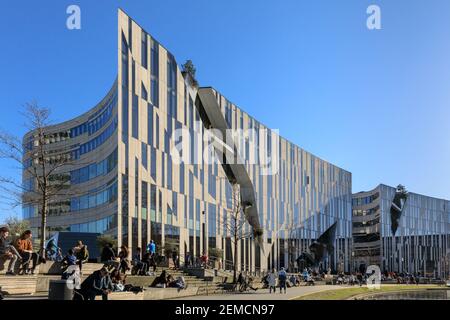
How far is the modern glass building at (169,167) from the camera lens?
38594 mm

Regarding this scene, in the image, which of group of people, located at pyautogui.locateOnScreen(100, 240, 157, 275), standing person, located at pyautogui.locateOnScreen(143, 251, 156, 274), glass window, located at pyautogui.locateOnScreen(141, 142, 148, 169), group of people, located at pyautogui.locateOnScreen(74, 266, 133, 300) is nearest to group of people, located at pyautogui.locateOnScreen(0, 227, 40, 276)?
group of people, located at pyautogui.locateOnScreen(100, 240, 157, 275)

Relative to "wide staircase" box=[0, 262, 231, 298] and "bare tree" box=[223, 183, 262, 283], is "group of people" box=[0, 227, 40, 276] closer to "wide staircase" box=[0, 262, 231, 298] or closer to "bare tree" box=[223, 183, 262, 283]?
"wide staircase" box=[0, 262, 231, 298]

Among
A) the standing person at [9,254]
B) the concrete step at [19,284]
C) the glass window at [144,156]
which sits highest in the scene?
the glass window at [144,156]

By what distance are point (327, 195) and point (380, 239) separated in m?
31.2

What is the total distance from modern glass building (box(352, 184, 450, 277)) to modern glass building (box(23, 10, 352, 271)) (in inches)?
1648

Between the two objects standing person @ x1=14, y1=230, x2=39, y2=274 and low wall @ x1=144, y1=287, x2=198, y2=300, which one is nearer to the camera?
standing person @ x1=14, y1=230, x2=39, y2=274

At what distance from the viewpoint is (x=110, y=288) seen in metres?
13.8

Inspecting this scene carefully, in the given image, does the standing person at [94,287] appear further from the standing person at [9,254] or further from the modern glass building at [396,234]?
the modern glass building at [396,234]

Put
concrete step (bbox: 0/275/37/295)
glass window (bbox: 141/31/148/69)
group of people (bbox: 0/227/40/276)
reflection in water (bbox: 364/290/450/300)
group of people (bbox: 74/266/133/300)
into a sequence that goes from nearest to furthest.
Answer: reflection in water (bbox: 364/290/450/300) < group of people (bbox: 74/266/133/300) < concrete step (bbox: 0/275/37/295) < group of people (bbox: 0/227/40/276) < glass window (bbox: 141/31/148/69)

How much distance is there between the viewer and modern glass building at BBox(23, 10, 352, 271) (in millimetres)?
38594

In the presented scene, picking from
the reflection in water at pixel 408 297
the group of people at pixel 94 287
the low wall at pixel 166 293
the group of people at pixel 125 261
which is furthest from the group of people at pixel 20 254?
the reflection in water at pixel 408 297

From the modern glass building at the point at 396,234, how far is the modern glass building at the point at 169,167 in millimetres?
41871
